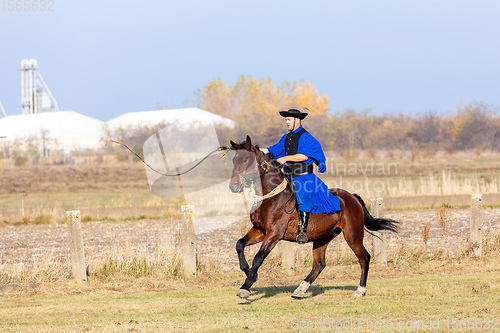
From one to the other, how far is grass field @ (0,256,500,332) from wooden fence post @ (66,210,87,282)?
0.66ft

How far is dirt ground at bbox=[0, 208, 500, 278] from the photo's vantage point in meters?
11.8

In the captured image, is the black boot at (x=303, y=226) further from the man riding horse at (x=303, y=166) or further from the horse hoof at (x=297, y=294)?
the horse hoof at (x=297, y=294)

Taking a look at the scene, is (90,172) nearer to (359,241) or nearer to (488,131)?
(488,131)

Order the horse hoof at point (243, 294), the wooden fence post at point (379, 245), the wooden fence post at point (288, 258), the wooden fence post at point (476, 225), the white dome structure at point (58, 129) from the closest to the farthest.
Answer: the horse hoof at point (243, 294) < the wooden fence post at point (288, 258) < the wooden fence post at point (379, 245) < the wooden fence post at point (476, 225) < the white dome structure at point (58, 129)

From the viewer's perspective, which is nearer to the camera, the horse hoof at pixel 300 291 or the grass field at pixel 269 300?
the grass field at pixel 269 300

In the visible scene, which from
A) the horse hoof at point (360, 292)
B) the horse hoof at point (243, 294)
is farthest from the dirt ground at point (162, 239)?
the horse hoof at point (243, 294)

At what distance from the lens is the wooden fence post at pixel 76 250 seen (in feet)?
32.1

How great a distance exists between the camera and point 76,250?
9.83 meters

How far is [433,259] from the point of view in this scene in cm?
1175

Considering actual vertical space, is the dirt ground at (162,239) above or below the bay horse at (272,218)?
below

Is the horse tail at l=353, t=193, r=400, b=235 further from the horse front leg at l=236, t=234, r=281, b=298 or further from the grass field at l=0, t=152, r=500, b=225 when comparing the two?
the grass field at l=0, t=152, r=500, b=225

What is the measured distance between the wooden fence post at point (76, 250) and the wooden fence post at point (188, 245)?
1584 mm

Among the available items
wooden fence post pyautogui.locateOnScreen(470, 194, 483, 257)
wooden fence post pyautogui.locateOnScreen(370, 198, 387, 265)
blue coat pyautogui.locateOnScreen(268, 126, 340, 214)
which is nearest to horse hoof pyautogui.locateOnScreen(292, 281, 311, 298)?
blue coat pyautogui.locateOnScreen(268, 126, 340, 214)

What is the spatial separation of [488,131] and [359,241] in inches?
2017
